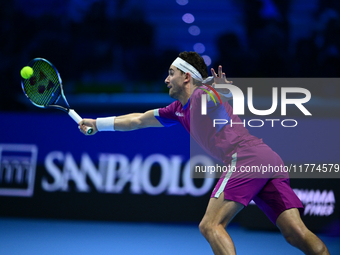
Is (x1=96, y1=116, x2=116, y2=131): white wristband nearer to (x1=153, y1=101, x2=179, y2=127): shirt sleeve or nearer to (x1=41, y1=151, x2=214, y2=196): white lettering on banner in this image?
(x1=153, y1=101, x2=179, y2=127): shirt sleeve

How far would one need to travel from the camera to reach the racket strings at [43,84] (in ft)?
13.8

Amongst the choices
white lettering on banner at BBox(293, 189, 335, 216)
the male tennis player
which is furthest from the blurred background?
the male tennis player

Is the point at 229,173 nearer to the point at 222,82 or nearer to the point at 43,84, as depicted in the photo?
the point at 222,82

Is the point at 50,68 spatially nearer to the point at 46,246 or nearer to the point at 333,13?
the point at 46,246

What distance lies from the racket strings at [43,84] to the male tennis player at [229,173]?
4.51 ft

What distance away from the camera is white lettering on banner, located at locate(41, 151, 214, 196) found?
6.13 m

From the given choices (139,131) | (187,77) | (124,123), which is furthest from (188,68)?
(139,131)

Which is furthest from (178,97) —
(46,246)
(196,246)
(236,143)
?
(46,246)

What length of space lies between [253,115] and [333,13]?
3.95 m

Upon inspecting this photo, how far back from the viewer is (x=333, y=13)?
28.5 feet

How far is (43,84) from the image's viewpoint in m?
4.25

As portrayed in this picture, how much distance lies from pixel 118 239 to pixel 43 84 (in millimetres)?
2285

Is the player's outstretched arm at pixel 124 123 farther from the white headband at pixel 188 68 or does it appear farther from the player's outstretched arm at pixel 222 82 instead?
the player's outstretched arm at pixel 222 82

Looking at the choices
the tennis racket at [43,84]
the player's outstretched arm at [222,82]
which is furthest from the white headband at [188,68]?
the tennis racket at [43,84]
